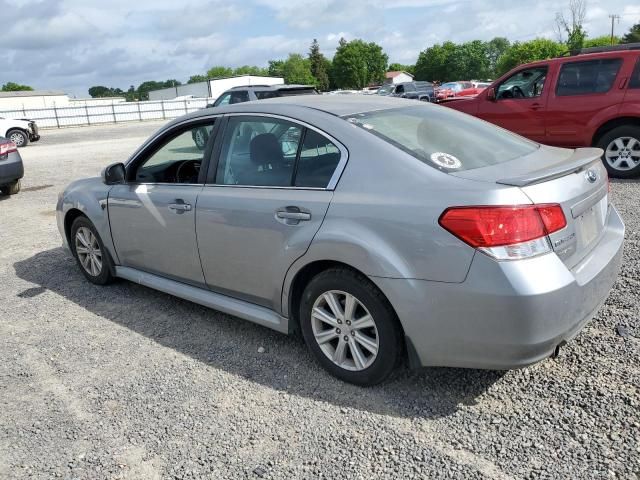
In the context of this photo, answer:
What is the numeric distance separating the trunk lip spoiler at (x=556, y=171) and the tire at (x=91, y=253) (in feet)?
11.5

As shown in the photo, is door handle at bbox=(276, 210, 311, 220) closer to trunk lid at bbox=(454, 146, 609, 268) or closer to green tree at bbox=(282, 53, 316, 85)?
trunk lid at bbox=(454, 146, 609, 268)

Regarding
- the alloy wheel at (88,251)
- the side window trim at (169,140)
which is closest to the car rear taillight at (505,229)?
the side window trim at (169,140)

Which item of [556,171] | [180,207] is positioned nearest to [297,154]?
[180,207]

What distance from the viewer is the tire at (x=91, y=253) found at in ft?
16.1

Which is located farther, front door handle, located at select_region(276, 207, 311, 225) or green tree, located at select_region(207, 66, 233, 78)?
green tree, located at select_region(207, 66, 233, 78)

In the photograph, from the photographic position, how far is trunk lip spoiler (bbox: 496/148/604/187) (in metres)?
2.67

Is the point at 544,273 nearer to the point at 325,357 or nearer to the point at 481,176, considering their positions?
the point at 481,176

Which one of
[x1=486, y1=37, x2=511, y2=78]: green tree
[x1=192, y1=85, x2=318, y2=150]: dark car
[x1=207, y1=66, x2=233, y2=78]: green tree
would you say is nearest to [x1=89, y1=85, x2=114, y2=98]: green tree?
[x1=207, y1=66, x2=233, y2=78]: green tree

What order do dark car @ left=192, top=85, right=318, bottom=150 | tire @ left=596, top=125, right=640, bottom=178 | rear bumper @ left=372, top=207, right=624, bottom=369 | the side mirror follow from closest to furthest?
1. rear bumper @ left=372, top=207, right=624, bottom=369
2. the side mirror
3. tire @ left=596, top=125, right=640, bottom=178
4. dark car @ left=192, top=85, right=318, bottom=150

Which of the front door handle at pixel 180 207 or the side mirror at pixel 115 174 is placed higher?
the side mirror at pixel 115 174

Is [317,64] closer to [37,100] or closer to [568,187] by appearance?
[37,100]

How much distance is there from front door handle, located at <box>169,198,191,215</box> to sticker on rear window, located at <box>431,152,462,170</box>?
5.73ft

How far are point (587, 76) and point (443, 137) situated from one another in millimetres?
6173

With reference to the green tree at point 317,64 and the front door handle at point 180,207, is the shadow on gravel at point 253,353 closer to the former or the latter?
the front door handle at point 180,207
